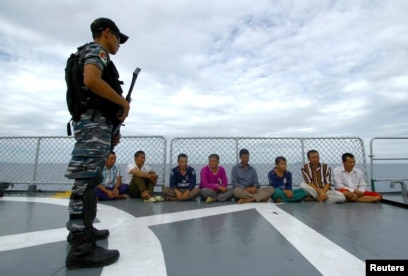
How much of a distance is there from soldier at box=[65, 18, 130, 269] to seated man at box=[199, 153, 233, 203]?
9.46ft

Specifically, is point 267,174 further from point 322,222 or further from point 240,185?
point 322,222

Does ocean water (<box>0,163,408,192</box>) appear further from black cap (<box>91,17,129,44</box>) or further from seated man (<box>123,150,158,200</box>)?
black cap (<box>91,17,129,44</box>)

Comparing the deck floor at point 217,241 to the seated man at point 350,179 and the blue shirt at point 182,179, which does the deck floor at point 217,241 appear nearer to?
the seated man at point 350,179

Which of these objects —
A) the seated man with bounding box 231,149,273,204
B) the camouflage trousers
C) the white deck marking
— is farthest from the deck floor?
the seated man with bounding box 231,149,273,204

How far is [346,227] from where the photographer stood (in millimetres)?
2609

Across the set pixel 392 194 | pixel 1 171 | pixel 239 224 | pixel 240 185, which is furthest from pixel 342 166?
pixel 1 171

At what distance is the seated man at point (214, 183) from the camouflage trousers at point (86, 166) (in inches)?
114

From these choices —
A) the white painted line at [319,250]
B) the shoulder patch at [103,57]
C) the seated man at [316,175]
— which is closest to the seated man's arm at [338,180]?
the seated man at [316,175]

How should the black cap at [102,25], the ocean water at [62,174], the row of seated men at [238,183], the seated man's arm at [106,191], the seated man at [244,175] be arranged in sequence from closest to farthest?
the black cap at [102,25] < the row of seated men at [238,183] < the seated man's arm at [106,191] < the seated man at [244,175] < the ocean water at [62,174]

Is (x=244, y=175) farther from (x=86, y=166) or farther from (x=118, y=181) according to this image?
(x=86, y=166)

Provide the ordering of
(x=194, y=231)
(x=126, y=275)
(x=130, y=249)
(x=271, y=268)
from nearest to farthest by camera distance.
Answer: (x=126, y=275), (x=271, y=268), (x=130, y=249), (x=194, y=231)

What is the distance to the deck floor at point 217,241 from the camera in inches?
62.0

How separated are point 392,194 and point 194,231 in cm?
510

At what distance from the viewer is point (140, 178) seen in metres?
4.77
